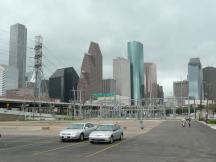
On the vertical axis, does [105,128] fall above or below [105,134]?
above

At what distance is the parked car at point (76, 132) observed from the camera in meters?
27.1

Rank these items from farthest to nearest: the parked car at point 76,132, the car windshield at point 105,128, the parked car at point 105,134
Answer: the parked car at point 76,132, the car windshield at point 105,128, the parked car at point 105,134

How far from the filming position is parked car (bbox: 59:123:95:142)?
27.1 metres

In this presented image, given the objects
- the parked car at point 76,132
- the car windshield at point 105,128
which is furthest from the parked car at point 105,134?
the parked car at point 76,132

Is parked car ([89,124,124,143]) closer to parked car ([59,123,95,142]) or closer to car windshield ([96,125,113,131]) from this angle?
car windshield ([96,125,113,131])

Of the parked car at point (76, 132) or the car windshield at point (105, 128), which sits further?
the parked car at point (76, 132)

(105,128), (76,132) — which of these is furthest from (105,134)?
(76,132)

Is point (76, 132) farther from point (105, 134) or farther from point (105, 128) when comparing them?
point (105, 134)

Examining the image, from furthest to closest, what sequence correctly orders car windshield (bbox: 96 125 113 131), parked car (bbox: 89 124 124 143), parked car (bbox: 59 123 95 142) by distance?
parked car (bbox: 59 123 95 142), car windshield (bbox: 96 125 113 131), parked car (bbox: 89 124 124 143)

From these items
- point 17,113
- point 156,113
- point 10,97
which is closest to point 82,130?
point 17,113

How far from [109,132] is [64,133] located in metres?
3.63

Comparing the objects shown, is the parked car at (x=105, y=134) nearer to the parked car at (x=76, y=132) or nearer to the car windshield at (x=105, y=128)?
the car windshield at (x=105, y=128)

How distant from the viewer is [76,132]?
89.8 feet

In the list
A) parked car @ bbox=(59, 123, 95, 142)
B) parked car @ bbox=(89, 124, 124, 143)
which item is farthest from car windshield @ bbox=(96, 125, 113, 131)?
parked car @ bbox=(59, 123, 95, 142)
